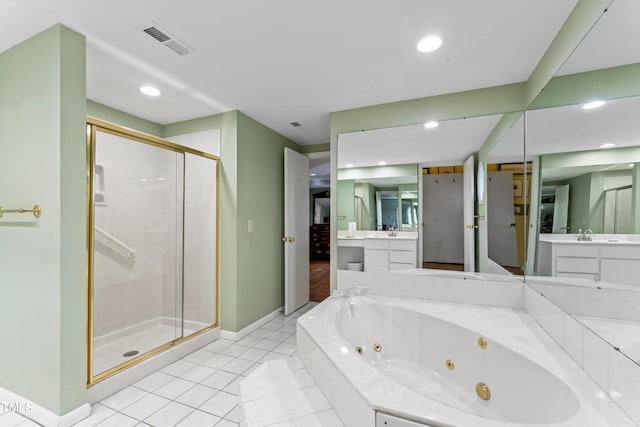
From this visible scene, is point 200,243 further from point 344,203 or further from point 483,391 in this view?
point 483,391

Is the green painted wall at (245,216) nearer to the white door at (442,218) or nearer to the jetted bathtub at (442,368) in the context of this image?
the jetted bathtub at (442,368)

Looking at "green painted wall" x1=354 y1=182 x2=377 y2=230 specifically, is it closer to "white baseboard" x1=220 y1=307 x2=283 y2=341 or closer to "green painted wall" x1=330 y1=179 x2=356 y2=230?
"green painted wall" x1=330 y1=179 x2=356 y2=230

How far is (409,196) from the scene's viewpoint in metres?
2.49

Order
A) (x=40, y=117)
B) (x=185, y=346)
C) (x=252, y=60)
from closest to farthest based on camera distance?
(x=40, y=117)
(x=252, y=60)
(x=185, y=346)

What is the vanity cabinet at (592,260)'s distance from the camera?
100 cm

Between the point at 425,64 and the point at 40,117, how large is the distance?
2.50 metres

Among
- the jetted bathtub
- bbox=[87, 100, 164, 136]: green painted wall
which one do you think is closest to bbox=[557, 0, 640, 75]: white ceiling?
the jetted bathtub

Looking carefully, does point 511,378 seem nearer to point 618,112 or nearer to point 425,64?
point 618,112

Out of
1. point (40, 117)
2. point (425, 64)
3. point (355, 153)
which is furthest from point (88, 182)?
point (425, 64)

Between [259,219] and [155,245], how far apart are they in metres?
1.12

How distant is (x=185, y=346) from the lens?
245 cm

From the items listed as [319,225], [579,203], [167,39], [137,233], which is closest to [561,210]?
[579,203]

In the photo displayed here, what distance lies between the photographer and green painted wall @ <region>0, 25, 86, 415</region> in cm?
155

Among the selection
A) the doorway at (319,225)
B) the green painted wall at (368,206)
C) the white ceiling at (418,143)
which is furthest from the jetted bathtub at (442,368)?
the doorway at (319,225)
